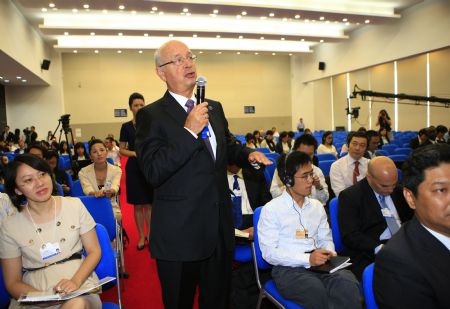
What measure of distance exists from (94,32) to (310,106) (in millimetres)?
12169

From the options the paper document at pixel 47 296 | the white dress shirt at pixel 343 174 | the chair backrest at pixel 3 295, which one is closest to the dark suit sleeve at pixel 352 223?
the white dress shirt at pixel 343 174

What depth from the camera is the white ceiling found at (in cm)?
1077

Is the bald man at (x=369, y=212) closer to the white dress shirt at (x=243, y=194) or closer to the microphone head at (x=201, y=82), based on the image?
the white dress shirt at (x=243, y=194)

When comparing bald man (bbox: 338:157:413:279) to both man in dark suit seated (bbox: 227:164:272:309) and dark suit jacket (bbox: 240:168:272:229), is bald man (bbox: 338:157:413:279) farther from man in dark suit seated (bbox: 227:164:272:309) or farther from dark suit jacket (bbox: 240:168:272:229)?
dark suit jacket (bbox: 240:168:272:229)

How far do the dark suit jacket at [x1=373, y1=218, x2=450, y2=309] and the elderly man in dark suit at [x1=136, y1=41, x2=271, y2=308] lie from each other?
2.12ft

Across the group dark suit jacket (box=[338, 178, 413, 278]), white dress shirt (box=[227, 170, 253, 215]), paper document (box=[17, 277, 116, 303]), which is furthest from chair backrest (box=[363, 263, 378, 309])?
white dress shirt (box=[227, 170, 253, 215])

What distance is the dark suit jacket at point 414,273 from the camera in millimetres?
1119

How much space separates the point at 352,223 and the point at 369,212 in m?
0.15

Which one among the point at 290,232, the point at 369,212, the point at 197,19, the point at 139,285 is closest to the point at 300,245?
the point at 290,232

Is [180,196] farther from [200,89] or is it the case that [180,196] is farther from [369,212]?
[369,212]

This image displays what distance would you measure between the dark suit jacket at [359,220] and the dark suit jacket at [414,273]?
1.31m

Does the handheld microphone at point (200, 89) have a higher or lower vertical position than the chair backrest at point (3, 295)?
higher

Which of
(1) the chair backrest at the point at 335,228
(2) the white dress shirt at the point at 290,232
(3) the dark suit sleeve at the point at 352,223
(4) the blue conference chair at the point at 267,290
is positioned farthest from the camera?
(1) the chair backrest at the point at 335,228

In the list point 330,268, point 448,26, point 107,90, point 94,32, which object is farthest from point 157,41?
point 330,268
